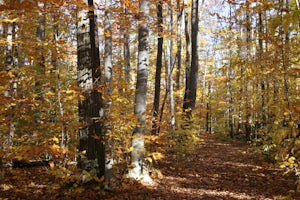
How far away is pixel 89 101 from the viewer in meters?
5.46

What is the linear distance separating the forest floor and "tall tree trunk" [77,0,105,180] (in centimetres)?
60

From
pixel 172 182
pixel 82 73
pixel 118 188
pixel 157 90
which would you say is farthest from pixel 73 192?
pixel 157 90

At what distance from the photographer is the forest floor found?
17.3 ft

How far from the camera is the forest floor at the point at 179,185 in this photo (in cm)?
529

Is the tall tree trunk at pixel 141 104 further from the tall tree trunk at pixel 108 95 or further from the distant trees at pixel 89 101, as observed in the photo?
the distant trees at pixel 89 101

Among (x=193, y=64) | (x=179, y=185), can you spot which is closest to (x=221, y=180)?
(x=179, y=185)

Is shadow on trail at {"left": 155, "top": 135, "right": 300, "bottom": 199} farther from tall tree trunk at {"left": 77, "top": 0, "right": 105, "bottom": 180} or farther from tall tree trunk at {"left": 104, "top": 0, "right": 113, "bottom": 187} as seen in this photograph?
tall tree trunk at {"left": 77, "top": 0, "right": 105, "bottom": 180}

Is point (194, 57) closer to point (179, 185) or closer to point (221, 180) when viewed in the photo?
point (221, 180)

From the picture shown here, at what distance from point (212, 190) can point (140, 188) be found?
1.88 m

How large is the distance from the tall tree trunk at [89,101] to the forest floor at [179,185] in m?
0.60

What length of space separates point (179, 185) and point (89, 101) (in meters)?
3.47

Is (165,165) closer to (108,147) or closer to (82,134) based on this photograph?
(108,147)

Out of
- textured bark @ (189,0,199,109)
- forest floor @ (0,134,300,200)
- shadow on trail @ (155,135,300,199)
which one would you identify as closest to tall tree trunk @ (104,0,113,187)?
forest floor @ (0,134,300,200)

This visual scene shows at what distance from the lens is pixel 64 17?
6.38 meters
